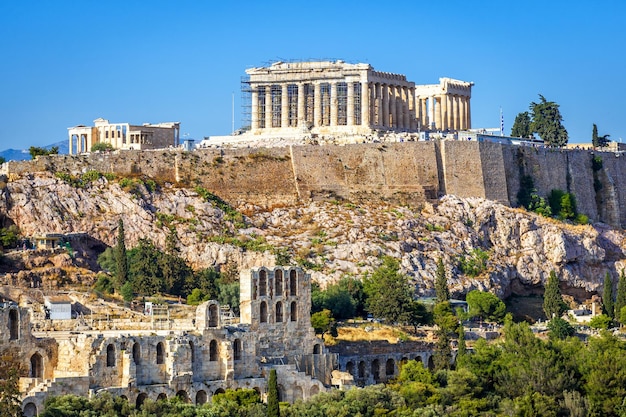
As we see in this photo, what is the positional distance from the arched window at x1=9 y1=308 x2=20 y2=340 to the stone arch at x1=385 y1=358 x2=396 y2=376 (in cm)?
2250

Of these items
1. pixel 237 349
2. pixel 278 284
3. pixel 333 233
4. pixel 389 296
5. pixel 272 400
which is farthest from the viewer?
pixel 333 233

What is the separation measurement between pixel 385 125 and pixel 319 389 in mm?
50950

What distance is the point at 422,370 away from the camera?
76.6m

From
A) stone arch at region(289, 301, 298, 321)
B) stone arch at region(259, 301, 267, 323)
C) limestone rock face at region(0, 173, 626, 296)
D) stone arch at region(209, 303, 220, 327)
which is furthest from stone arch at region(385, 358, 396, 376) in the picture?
stone arch at region(209, 303, 220, 327)

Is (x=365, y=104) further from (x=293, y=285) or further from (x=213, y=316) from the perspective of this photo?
(x=213, y=316)

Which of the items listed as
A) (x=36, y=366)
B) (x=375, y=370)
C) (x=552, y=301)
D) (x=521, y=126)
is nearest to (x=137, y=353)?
(x=36, y=366)

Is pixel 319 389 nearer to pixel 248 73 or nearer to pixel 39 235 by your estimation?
pixel 39 235

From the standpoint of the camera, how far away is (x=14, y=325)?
6488 cm

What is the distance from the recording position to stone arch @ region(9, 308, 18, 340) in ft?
212

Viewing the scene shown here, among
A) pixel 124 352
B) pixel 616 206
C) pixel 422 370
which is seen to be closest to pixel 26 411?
pixel 124 352

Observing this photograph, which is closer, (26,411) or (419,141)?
(26,411)

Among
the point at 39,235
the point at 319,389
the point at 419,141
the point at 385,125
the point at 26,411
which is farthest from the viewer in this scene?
the point at 385,125

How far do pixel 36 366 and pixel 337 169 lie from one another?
46468 mm

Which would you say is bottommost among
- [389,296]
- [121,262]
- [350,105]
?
[389,296]
